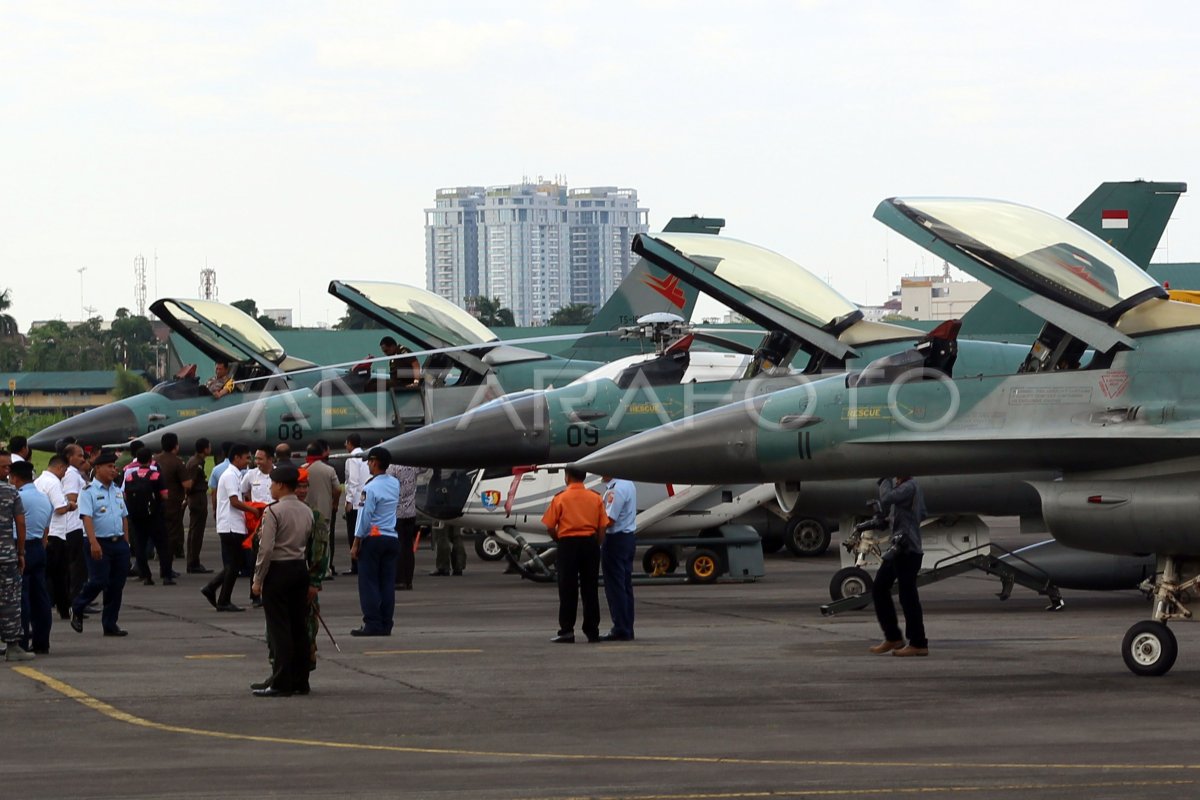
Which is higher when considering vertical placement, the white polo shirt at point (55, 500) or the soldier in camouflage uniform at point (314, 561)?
the white polo shirt at point (55, 500)

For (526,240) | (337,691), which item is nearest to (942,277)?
(526,240)

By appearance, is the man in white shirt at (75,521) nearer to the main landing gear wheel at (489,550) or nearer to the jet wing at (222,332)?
the main landing gear wheel at (489,550)

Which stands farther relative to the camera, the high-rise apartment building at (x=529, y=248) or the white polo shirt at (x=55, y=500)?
the high-rise apartment building at (x=529, y=248)

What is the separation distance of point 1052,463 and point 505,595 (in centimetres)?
744

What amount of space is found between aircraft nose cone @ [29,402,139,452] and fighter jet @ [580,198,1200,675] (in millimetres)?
15839

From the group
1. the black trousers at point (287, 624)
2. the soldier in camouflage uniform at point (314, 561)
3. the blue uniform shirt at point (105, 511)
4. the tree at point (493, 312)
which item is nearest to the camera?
the black trousers at point (287, 624)

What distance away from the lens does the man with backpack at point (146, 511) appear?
19.5 m

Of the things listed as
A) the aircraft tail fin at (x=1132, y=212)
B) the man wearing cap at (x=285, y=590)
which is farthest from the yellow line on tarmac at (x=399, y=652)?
the aircraft tail fin at (x=1132, y=212)

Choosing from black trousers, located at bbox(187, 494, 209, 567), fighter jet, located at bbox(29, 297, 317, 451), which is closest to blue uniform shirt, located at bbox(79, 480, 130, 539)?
black trousers, located at bbox(187, 494, 209, 567)

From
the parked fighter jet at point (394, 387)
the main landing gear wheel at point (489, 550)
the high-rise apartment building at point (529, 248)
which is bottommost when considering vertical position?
the main landing gear wheel at point (489, 550)

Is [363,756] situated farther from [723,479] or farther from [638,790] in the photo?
[723,479]

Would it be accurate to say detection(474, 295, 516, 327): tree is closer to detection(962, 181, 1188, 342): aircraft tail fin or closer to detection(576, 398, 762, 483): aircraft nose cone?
detection(962, 181, 1188, 342): aircraft tail fin

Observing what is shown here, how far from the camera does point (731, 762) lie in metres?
8.66

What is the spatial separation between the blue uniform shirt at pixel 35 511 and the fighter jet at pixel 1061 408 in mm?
5863
